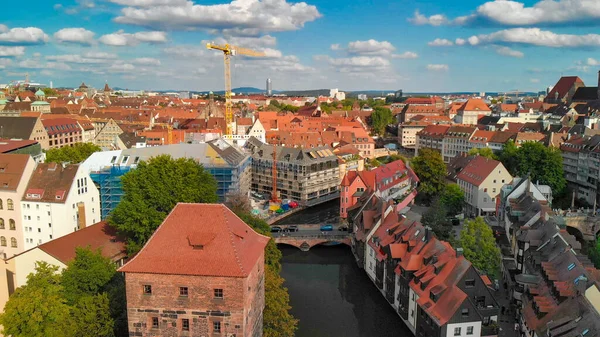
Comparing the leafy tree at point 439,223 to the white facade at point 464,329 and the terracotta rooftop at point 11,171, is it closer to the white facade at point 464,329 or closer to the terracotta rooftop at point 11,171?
the white facade at point 464,329

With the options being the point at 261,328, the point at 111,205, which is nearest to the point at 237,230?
the point at 261,328

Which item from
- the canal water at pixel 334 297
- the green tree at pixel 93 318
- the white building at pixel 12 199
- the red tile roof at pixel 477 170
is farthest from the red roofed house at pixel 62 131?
the green tree at pixel 93 318

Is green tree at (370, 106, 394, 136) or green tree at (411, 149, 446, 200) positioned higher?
green tree at (370, 106, 394, 136)

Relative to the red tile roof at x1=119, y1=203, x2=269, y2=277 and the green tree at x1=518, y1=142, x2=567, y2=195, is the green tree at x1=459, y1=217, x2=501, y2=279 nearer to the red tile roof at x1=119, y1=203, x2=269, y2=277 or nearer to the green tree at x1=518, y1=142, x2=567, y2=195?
the red tile roof at x1=119, y1=203, x2=269, y2=277

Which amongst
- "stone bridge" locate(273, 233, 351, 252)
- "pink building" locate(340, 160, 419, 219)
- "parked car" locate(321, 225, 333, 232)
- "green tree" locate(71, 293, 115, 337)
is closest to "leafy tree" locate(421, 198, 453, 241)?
"pink building" locate(340, 160, 419, 219)

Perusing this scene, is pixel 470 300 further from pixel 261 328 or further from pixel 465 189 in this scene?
pixel 465 189

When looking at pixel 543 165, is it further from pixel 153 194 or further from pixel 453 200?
pixel 153 194
